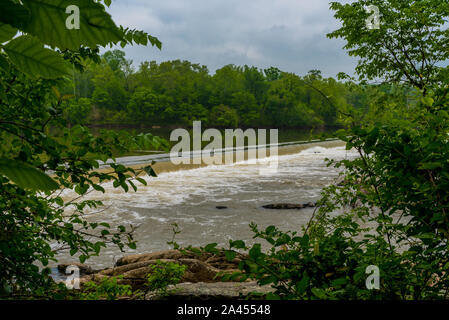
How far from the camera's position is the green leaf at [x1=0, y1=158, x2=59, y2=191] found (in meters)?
0.35

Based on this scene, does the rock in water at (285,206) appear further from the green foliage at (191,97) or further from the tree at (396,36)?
the green foliage at (191,97)

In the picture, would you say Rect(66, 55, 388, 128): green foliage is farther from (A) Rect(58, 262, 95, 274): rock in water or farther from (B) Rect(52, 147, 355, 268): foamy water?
(A) Rect(58, 262, 95, 274): rock in water

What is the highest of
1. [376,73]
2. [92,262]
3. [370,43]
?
[370,43]

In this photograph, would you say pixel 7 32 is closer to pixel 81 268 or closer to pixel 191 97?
pixel 81 268

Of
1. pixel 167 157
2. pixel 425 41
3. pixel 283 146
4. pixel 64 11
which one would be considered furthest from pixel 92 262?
pixel 283 146

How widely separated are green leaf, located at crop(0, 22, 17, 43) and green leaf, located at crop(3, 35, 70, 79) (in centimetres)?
1

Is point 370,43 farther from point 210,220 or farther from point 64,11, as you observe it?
point 64,11

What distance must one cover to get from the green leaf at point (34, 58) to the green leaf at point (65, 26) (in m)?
0.03

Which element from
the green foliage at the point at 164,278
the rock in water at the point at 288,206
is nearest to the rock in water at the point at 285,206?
the rock in water at the point at 288,206

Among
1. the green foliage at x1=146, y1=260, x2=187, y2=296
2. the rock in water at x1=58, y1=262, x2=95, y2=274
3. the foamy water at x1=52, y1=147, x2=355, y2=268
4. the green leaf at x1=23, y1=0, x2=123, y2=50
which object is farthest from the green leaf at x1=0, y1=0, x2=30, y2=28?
the rock in water at x1=58, y1=262, x2=95, y2=274

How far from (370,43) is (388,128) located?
16.7 meters

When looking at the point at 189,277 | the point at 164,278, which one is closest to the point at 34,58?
the point at 164,278

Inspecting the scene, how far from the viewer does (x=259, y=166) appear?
86.6 ft

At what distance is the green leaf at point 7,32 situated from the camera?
0.37 meters
